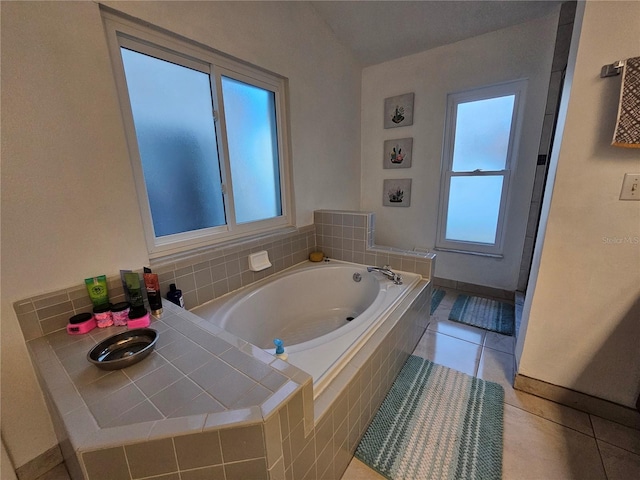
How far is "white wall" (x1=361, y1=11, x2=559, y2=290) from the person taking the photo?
2.12m

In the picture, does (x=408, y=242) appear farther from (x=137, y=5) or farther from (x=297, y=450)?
(x=137, y=5)

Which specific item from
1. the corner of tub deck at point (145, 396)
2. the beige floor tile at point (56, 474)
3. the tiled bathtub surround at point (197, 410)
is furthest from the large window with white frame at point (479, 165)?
the beige floor tile at point (56, 474)

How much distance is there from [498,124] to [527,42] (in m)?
0.62

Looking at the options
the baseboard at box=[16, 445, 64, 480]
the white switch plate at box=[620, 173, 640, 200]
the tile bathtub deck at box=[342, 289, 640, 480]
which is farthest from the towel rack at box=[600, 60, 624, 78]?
the baseboard at box=[16, 445, 64, 480]

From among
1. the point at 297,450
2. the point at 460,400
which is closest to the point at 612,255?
the point at 460,400

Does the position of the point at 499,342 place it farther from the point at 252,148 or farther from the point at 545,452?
the point at 252,148

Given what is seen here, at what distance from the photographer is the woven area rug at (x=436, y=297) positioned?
247 centimetres

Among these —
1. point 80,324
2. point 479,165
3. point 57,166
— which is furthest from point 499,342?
point 57,166

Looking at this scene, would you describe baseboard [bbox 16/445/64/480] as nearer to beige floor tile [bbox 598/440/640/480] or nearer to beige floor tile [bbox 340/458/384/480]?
beige floor tile [bbox 340/458/384/480]

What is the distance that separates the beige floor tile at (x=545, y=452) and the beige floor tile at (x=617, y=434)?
79 millimetres

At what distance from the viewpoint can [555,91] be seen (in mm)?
2045

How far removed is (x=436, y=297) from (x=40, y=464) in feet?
9.57

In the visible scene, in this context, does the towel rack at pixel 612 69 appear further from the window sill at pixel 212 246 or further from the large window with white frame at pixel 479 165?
the window sill at pixel 212 246

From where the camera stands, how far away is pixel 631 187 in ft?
3.52
